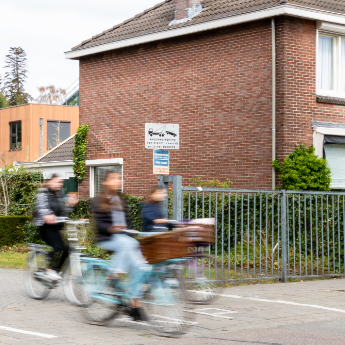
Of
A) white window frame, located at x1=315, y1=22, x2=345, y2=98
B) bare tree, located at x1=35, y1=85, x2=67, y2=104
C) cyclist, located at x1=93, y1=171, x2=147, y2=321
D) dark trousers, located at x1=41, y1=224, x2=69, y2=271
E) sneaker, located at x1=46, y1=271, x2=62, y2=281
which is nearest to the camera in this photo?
cyclist, located at x1=93, y1=171, x2=147, y2=321

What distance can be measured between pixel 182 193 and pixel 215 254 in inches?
50.2

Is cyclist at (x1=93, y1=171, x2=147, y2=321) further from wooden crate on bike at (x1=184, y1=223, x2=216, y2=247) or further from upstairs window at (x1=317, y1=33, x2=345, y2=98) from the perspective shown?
upstairs window at (x1=317, y1=33, x2=345, y2=98)

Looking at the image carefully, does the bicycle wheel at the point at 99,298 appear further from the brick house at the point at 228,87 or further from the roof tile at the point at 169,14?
the roof tile at the point at 169,14

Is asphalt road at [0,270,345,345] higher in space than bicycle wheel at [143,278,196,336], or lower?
lower

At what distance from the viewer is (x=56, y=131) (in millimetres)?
40875

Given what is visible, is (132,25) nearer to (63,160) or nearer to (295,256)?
(63,160)

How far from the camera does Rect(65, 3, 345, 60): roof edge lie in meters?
15.4

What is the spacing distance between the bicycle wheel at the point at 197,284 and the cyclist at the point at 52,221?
2.35 metres

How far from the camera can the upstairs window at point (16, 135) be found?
39.2 m

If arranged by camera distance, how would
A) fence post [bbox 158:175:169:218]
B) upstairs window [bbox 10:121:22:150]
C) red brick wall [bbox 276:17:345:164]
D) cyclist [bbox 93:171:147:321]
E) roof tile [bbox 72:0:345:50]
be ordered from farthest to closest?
upstairs window [bbox 10:121:22:150], roof tile [bbox 72:0:345:50], red brick wall [bbox 276:17:345:164], fence post [bbox 158:175:169:218], cyclist [bbox 93:171:147:321]

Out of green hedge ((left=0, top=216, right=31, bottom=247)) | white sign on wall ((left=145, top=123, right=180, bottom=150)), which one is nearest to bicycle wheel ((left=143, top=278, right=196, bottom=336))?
white sign on wall ((left=145, top=123, right=180, bottom=150))

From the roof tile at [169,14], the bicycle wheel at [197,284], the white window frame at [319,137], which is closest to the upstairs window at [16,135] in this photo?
the roof tile at [169,14]

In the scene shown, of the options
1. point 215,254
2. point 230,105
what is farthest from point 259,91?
point 215,254

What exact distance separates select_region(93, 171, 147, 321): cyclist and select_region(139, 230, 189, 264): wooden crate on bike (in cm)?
26
